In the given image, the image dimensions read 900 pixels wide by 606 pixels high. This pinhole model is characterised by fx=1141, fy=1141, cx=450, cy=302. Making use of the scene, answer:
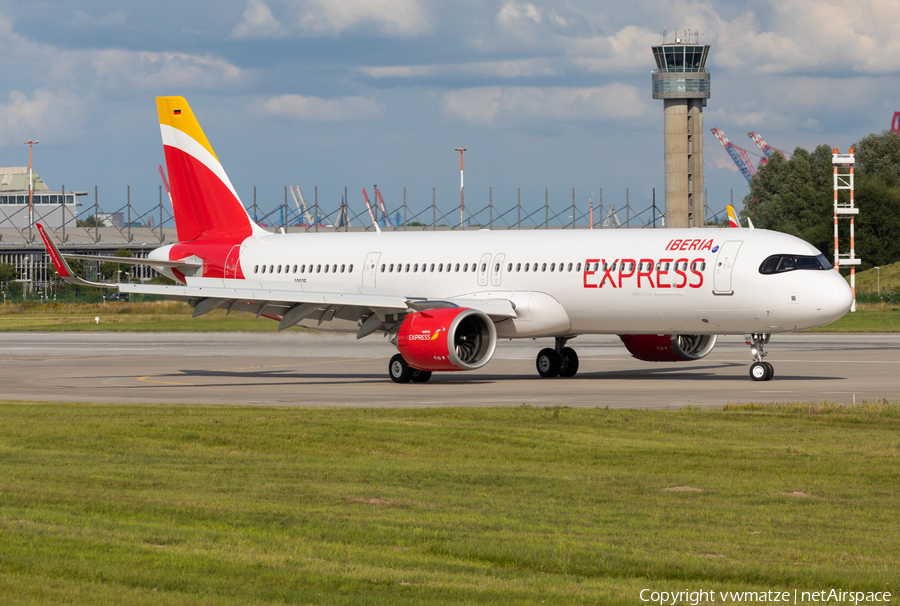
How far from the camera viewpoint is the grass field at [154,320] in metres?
52.6

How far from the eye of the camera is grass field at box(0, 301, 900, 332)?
172 feet

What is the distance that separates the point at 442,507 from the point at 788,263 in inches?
745

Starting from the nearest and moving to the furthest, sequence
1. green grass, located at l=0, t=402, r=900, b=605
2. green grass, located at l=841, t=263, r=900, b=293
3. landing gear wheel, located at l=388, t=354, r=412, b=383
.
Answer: green grass, located at l=0, t=402, r=900, b=605
landing gear wheel, located at l=388, t=354, r=412, b=383
green grass, located at l=841, t=263, r=900, b=293

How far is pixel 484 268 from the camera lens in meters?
32.6

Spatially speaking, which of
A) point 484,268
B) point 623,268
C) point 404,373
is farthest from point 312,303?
point 623,268

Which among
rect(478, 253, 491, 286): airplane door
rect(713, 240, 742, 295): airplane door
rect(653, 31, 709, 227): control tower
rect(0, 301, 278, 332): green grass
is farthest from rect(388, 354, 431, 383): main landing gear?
rect(653, 31, 709, 227): control tower

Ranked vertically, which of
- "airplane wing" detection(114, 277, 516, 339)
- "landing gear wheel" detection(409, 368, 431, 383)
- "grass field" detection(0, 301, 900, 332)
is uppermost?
"airplane wing" detection(114, 277, 516, 339)

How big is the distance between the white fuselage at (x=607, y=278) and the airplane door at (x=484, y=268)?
0.03 meters

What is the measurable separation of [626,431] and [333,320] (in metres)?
16.6

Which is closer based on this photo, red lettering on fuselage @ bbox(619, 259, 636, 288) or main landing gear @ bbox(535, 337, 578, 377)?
red lettering on fuselage @ bbox(619, 259, 636, 288)

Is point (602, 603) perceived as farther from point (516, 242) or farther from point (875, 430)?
point (516, 242)

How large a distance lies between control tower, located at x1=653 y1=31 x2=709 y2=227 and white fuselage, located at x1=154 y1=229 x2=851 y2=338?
99.2 meters

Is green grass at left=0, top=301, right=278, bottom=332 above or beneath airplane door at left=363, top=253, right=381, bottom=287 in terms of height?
beneath

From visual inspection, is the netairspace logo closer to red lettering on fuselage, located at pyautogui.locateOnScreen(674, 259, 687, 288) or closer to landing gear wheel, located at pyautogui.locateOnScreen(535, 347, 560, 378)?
red lettering on fuselage, located at pyautogui.locateOnScreen(674, 259, 687, 288)
